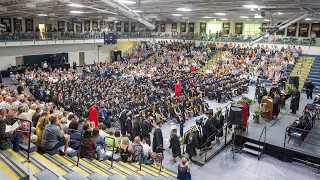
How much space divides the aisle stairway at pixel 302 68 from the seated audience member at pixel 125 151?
17963 mm

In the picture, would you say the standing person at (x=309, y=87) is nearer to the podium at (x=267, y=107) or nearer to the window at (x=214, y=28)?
the podium at (x=267, y=107)

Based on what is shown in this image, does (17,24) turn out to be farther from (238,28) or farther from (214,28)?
(238,28)

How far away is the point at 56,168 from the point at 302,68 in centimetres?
2270

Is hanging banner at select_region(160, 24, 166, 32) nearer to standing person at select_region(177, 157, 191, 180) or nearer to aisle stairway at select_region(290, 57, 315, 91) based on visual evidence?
aisle stairway at select_region(290, 57, 315, 91)

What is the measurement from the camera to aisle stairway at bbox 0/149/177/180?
481 centimetres

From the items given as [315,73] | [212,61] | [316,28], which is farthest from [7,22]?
[316,28]

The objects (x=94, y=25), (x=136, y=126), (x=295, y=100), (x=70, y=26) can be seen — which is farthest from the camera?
(x=94, y=25)

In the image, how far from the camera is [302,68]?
23.1 meters

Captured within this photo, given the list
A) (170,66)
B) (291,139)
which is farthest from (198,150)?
(170,66)

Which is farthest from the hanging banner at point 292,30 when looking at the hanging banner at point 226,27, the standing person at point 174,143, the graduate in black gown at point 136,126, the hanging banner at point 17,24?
the hanging banner at point 17,24

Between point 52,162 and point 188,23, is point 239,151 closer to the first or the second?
point 52,162

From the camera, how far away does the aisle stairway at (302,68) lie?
22.0 metres

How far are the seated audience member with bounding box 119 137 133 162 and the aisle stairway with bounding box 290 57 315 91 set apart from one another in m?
18.0

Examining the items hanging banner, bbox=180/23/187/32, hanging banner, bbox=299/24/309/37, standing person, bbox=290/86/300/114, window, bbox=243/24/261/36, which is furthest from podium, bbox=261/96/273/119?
hanging banner, bbox=180/23/187/32
